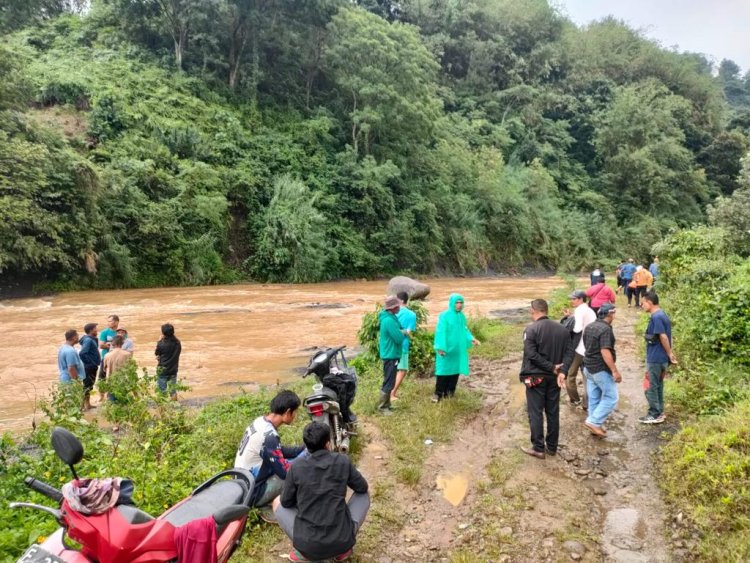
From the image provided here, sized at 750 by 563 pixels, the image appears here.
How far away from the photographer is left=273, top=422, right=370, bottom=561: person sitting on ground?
11.0ft

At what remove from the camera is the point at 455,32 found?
46469 mm

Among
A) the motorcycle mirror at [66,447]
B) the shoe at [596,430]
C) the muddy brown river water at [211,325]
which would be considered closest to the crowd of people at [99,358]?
the muddy brown river water at [211,325]

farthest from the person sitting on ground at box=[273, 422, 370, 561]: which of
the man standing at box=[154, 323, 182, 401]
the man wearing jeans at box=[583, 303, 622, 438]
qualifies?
the man standing at box=[154, 323, 182, 401]

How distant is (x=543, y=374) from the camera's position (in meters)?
5.38

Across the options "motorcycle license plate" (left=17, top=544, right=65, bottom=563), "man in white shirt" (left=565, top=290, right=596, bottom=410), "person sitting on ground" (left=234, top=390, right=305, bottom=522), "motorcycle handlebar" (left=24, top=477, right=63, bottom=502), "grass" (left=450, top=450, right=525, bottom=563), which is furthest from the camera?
"man in white shirt" (left=565, top=290, right=596, bottom=410)

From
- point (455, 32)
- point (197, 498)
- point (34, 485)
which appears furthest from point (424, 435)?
point (455, 32)

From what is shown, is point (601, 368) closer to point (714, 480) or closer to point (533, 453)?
point (533, 453)

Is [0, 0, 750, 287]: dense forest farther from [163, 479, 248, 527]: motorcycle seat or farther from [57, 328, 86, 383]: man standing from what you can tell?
[163, 479, 248, 527]: motorcycle seat

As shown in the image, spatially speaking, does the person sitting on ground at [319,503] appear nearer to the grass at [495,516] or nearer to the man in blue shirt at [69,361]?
the grass at [495,516]

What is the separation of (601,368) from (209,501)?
4.50 metres

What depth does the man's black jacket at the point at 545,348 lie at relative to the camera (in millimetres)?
Result: 5328

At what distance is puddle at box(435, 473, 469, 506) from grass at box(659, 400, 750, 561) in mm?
1791

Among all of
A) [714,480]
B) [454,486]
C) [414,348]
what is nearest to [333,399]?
[454,486]

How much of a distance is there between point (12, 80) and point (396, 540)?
21.3 meters
